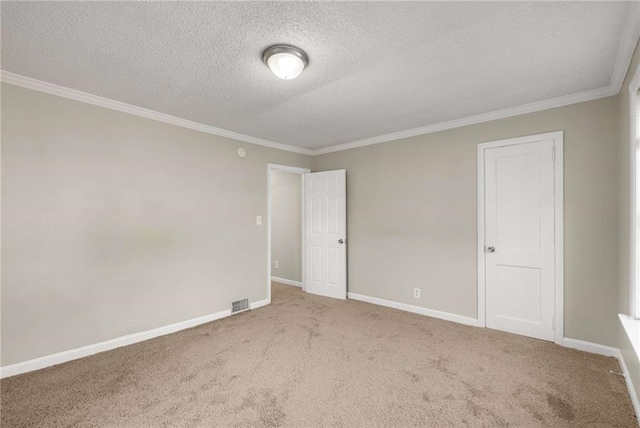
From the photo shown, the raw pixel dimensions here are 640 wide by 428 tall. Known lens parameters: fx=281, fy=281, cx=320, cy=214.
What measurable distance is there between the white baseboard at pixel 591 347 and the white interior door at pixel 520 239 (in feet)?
0.47

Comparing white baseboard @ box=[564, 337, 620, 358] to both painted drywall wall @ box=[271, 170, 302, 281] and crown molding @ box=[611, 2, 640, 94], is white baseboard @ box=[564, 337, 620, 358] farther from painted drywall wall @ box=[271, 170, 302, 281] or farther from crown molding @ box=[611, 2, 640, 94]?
painted drywall wall @ box=[271, 170, 302, 281]

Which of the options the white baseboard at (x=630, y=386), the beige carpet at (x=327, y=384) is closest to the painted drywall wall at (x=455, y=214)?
the white baseboard at (x=630, y=386)

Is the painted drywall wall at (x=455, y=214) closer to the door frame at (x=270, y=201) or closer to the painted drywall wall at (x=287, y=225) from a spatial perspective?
the door frame at (x=270, y=201)

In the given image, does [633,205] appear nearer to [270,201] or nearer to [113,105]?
[270,201]

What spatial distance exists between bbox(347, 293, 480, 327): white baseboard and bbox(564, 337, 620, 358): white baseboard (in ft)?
2.66

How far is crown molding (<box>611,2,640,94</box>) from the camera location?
1.61 m

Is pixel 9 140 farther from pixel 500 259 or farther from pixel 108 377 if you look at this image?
pixel 500 259

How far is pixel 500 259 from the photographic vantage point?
3180 millimetres

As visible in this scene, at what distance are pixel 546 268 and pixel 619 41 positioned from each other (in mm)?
2029

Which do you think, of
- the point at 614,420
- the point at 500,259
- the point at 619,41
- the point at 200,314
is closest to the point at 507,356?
the point at 614,420

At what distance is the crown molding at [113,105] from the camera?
7.64ft

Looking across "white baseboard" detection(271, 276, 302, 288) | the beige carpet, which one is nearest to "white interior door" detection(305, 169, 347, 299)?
"white baseboard" detection(271, 276, 302, 288)

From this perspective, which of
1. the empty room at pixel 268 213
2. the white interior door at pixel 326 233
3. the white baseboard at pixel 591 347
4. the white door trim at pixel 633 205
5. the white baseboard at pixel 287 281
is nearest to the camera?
the empty room at pixel 268 213

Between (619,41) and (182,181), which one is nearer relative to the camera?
(619,41)
